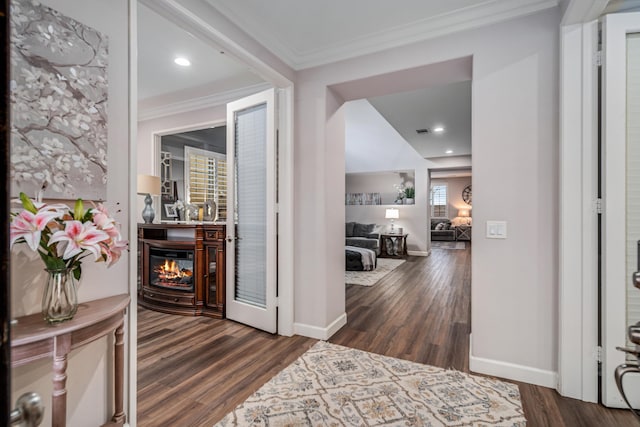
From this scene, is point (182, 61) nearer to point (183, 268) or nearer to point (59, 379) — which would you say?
point (183, 268)

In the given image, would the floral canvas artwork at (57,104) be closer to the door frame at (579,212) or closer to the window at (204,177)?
the door frame at (579,212)

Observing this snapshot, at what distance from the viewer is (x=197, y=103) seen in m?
4.26

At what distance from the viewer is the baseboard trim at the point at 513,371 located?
7.09 feet

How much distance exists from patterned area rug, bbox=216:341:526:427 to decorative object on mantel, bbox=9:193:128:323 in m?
1.09

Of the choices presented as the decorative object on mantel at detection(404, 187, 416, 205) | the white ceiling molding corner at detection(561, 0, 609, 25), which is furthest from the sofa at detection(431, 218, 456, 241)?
the white ceiling molding corner at detection(561, 0, 609, 25)

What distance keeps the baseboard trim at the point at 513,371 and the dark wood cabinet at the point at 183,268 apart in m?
2.53

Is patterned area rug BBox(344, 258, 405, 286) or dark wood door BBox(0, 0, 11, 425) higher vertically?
dark wood door BBox(0, 0, 11, 425)

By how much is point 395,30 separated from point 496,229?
1.75 m

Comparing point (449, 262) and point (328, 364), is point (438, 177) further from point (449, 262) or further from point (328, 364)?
point (328, 364)

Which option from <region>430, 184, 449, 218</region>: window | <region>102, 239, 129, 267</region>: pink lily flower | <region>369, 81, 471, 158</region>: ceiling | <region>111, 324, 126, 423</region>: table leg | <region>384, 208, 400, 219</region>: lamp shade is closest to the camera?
<region>102, 239, 129, 267</region>: pink lily flower

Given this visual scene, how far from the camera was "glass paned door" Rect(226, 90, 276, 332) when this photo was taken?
10.2 feet

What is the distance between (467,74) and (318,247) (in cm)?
198

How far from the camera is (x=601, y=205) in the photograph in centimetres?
199

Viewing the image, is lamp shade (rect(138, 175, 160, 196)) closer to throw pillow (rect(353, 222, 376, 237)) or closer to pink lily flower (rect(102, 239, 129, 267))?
pink lily flower (rect(102, 239, 129, 267))
